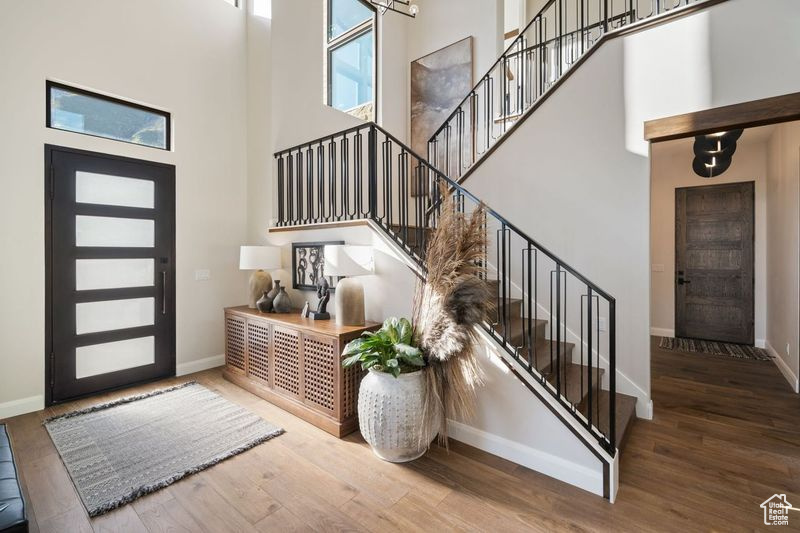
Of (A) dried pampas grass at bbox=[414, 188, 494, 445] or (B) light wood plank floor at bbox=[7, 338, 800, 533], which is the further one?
(A) dried pampas grass at bbox=[414, 188, 494, 445]

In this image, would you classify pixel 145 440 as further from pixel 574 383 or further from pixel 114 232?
pixel 574 383

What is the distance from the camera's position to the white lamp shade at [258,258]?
377cm

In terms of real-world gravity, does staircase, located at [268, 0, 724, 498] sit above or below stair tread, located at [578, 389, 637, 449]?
above

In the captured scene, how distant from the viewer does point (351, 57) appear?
5.49 metres

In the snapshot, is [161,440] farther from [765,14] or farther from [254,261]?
[765,14]

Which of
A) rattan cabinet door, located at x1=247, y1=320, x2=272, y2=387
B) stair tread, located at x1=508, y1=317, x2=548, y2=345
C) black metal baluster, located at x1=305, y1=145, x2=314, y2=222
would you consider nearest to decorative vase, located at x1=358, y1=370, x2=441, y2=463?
stair tread, located at x1=508, y1=317, x2=548, y2=345

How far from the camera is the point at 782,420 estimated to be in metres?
2.94

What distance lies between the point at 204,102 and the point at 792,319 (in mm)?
6965

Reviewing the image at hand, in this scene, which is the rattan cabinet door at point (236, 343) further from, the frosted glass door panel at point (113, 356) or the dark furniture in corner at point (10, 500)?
the dark furniture in corner at point (10, 500)

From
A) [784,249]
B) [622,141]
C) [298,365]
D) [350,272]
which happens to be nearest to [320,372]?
[298,365]

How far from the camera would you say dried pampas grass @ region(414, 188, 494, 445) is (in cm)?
220

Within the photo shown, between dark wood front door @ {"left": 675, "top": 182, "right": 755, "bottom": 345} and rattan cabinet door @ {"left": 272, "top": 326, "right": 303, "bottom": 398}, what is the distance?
6061 mm

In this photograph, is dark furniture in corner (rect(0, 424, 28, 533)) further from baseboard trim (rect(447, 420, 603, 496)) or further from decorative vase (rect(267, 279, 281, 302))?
baseboard trim (rect(447, 420, 603, 496))

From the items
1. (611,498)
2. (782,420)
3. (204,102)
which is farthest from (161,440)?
(782,420)
